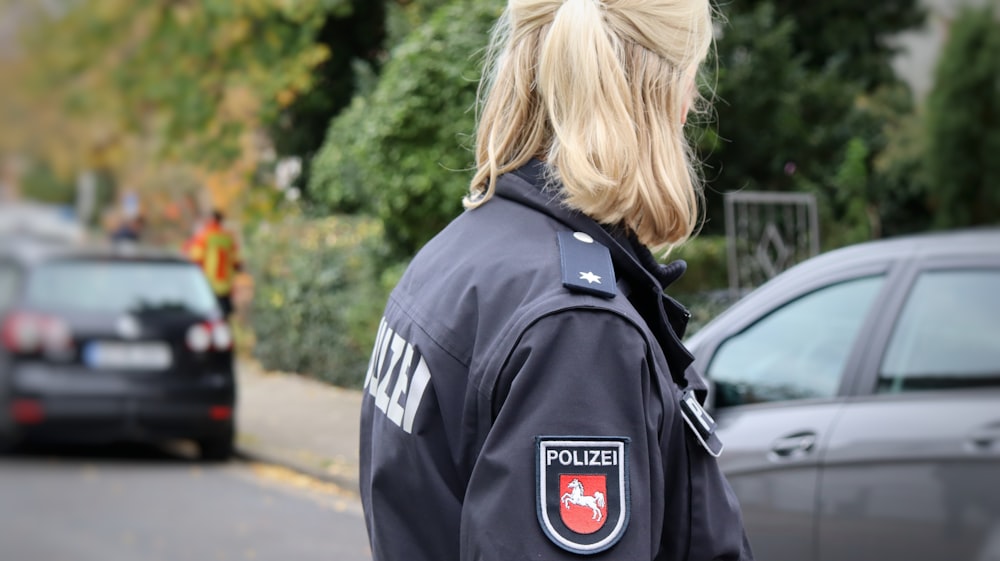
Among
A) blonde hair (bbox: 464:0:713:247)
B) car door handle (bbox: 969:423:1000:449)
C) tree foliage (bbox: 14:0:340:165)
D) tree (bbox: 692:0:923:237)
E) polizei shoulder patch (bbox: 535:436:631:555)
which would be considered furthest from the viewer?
tree foliage (bbox: 14:0:340:165)

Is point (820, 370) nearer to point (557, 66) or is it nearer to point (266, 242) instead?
point (557, 66)

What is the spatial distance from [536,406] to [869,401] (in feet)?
8.17

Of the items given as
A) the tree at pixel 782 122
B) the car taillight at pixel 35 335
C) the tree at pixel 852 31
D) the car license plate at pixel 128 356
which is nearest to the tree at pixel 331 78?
the tree at pixel 782 122

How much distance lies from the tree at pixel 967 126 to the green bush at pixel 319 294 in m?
6.20

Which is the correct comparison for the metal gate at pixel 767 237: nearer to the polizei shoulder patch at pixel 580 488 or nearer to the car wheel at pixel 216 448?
the car wheel at pixel 216 448

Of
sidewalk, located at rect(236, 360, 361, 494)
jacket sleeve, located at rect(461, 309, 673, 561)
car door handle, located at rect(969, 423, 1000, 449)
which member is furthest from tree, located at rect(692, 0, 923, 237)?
jacket sleeve, located at rect(461, 309, 673, 561)

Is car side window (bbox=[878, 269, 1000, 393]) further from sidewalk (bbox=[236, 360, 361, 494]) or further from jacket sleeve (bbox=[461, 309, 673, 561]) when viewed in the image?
sidewalk (bbox=[236, 360, 361, 494])

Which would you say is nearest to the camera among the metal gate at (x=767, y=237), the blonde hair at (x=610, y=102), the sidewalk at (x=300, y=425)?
the blonde hair at (x=610, y=102)

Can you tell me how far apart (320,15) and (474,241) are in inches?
485

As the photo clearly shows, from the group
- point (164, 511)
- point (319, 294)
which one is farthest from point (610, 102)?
point (319, 294)

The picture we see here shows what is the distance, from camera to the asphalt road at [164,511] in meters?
6.54

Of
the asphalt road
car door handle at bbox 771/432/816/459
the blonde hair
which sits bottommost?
the asphalt road

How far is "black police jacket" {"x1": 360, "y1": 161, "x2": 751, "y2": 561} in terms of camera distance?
1.32 m

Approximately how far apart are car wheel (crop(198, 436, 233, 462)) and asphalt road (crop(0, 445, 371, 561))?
10 centimetres
